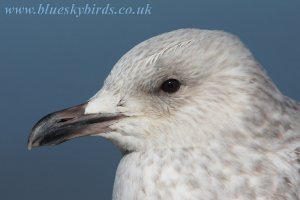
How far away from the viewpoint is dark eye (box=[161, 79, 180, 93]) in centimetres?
210

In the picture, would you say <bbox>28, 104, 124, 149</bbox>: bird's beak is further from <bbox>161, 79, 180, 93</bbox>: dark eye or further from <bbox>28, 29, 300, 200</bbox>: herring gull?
<bbox>161, 79, 180, 93</bbox>: dark eye

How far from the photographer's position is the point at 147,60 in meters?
2.09

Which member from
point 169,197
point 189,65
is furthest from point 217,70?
point 169,197

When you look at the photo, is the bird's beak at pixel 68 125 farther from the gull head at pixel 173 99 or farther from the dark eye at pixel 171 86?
the dark eye at pixel 171 86

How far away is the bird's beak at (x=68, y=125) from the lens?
2.11m

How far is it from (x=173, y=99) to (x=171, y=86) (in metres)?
0.04

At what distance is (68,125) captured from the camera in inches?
83.9

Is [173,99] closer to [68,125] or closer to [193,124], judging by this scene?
[193,124]

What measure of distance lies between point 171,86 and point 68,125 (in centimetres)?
30

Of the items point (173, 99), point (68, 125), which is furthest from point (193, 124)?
point (68, 125)

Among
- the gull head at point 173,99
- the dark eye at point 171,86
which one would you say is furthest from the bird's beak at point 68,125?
the dark eye at point 171,86

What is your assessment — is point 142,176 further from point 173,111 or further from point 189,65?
point 189,65

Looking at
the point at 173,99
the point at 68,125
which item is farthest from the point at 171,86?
the point at 68,125

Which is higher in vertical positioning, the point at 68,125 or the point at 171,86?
the point at 171,86
